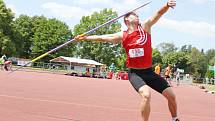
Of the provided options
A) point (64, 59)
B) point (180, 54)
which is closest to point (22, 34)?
point (64, 59)

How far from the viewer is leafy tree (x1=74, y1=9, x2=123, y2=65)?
105 metres

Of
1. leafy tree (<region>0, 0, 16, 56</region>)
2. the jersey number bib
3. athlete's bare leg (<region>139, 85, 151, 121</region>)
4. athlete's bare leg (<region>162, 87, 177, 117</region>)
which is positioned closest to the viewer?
athlete's bare leg (<region>139, 85, 151, 121</region>)

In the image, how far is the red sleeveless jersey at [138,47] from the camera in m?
7.34

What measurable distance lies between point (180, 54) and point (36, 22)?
50.1 m

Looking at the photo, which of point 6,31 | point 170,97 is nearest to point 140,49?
point 170,97

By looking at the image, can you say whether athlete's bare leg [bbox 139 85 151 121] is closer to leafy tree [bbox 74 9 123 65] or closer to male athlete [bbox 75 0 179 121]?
male athlete [bbox 75 0 179 121]

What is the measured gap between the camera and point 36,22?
112 meters

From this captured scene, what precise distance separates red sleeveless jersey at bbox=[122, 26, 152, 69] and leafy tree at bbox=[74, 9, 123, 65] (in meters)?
93.6

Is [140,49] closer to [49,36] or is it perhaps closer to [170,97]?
[170,97]

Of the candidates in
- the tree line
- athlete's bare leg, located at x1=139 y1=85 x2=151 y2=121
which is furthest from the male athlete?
the tree line

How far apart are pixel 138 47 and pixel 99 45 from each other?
97.3 metres

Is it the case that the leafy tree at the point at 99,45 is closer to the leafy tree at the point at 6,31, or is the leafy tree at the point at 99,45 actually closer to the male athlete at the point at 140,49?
the leafy tree at the point at 6,31

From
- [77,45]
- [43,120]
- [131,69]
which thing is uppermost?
[77,45]

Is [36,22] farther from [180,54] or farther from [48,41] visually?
[180,54]
